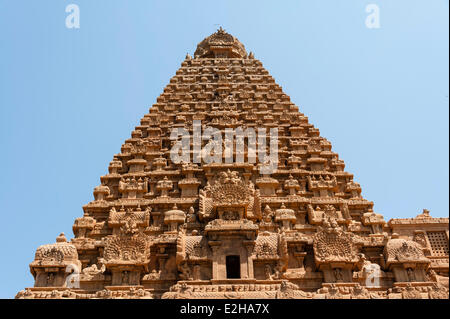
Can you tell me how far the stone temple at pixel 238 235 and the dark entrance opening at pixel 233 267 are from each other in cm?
4

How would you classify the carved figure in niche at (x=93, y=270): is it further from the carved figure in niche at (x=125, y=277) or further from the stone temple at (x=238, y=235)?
the carved figure in niche at (x=125, y=277)

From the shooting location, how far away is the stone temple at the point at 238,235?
17.0m

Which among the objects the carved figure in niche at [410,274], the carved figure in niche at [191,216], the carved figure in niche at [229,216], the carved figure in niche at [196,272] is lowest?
the carved figure in niche at [410,274]

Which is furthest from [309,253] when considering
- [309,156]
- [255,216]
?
[309,156]

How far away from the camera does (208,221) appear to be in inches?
759

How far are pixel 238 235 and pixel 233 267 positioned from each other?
1251 mm

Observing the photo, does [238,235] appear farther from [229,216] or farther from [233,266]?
[233,266]

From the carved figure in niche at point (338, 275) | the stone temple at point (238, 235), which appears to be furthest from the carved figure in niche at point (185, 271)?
the carved figure in niche at point (338, 275)

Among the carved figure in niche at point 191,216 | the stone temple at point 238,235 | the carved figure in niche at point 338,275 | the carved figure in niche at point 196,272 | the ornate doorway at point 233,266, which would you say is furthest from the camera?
the carved figure in niche at point 191,216

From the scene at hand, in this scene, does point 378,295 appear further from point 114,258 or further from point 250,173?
point 114,258

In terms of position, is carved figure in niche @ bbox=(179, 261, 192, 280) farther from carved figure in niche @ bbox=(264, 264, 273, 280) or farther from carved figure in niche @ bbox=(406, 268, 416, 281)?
carved figure in niche @ bbox=(406, 268, 416, 281)

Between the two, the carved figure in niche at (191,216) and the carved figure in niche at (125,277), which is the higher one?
the carved figure in niche at (191,216)

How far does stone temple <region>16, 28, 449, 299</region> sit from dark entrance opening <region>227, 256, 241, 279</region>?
4 cm
